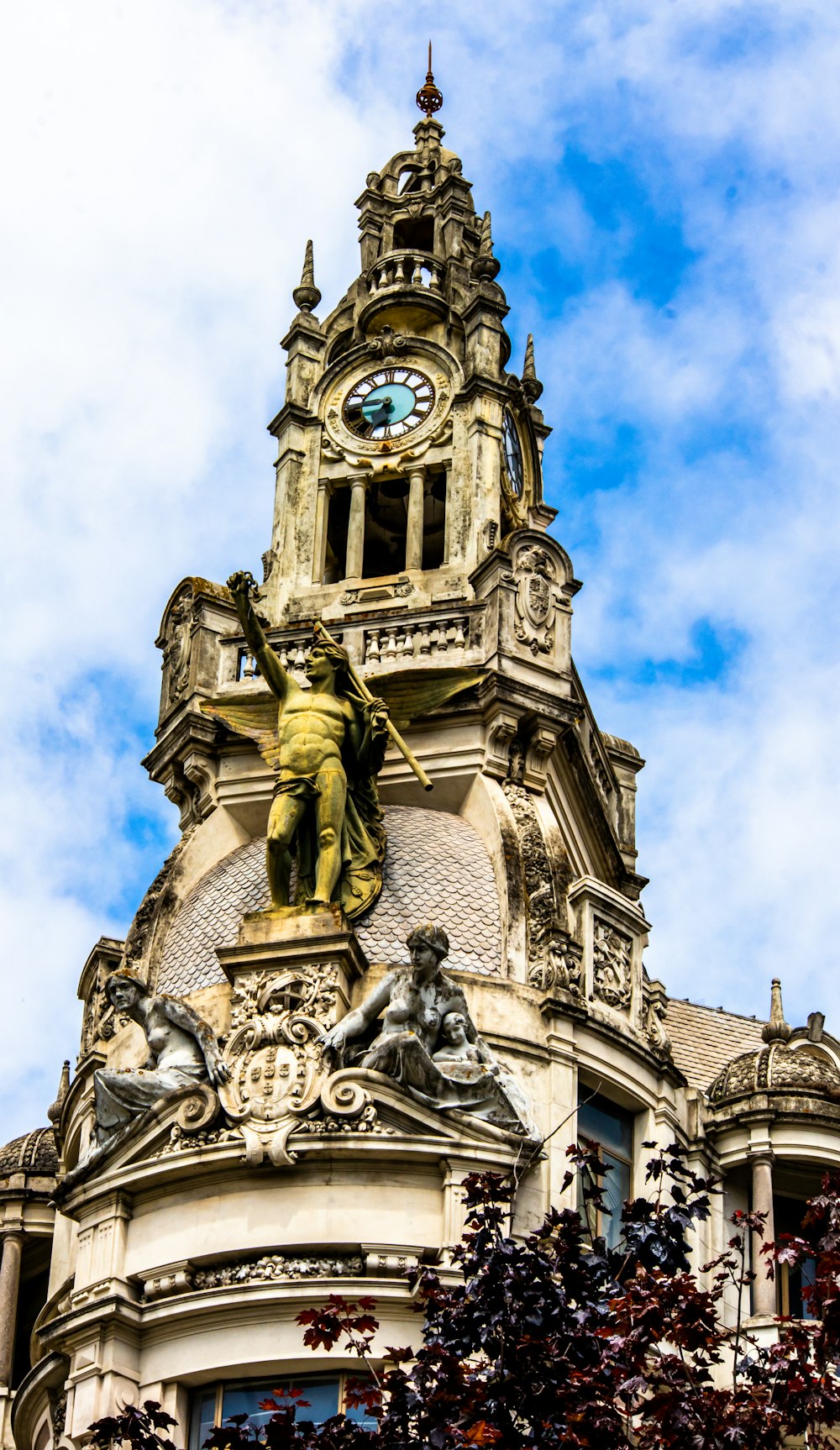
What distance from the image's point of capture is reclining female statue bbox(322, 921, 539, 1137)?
27062mm

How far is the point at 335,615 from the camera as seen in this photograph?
34.4 metres

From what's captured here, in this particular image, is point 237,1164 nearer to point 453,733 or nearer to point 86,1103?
point 86,1103

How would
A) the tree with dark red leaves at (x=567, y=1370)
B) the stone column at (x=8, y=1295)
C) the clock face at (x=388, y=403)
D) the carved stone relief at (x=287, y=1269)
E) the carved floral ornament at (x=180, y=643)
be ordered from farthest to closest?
the clock face at (x=388, y=403) < the carved floral ornament at (x=180, y=643) < the stone column at (x=8, y=1295) < the carved stone relief at (x=287, y=1269) < the tree with dark red leaves at (x=567, y=1370)

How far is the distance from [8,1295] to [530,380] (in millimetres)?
15212

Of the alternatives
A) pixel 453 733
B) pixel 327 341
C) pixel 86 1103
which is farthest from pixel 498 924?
pixel 327 341

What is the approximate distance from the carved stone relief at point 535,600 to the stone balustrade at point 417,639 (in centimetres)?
70

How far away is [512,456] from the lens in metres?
37.4

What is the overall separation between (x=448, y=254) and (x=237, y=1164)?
54.8 ft

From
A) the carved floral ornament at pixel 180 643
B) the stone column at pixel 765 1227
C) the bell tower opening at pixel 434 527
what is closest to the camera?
the stone column at pixel 765 1227

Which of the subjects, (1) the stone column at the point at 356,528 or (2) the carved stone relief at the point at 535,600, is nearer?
(2) the carved stone relief at the point at 535,600

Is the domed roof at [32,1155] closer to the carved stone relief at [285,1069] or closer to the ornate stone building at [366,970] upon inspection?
the ornate stone building at [366,970]

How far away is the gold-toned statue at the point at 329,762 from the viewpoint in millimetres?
29422

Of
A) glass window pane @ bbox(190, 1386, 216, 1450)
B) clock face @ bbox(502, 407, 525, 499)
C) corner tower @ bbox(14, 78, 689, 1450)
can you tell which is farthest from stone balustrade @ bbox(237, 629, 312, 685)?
glass window pane @ bbox(190, 1386, 216, 1450)

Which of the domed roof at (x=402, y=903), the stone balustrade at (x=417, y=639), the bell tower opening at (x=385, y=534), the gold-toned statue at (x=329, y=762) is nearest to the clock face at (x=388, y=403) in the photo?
the bell tower opening at (x=385, y=534)
